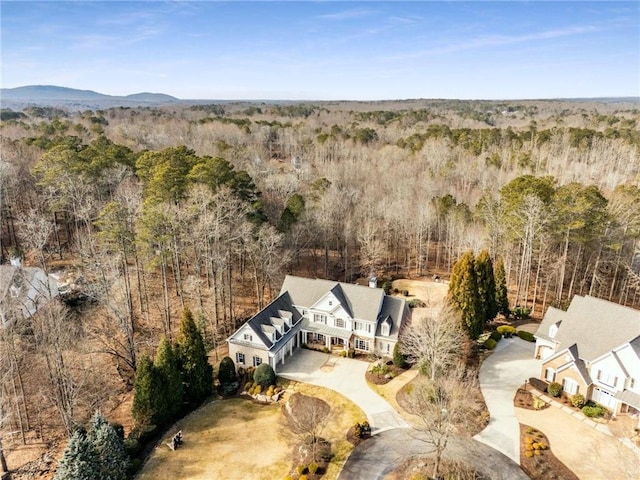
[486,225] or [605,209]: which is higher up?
[605,209]

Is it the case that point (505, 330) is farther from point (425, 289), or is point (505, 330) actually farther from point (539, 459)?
point (539, 459)

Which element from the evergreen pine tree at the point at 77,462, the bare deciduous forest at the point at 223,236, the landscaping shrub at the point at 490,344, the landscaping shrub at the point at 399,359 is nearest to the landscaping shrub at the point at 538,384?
the landscaping shrub at the point at 490,344

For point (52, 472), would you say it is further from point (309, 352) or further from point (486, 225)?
point (486, 225)

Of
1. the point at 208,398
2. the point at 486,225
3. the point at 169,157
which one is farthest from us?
the point at 486,225

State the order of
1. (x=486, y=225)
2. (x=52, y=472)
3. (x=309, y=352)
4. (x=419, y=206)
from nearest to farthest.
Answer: (x=52, y=472)
(x=309, y=352)
(x=486, y=225)
(x=419, y=206)

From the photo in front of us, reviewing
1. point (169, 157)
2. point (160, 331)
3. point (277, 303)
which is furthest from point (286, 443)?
point (169, 157)

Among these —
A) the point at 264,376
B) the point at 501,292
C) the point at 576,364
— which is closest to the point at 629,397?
the point at 576,364

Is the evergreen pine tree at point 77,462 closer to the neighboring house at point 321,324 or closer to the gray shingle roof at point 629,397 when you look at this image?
the neighboring house at point 321,324
